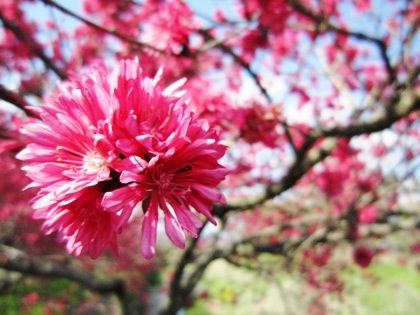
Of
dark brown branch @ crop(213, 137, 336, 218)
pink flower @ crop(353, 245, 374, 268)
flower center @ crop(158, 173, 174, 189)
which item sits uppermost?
flower center @ crop(158, 173, 174, 189)

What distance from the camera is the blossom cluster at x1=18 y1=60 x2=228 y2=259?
3.33ft

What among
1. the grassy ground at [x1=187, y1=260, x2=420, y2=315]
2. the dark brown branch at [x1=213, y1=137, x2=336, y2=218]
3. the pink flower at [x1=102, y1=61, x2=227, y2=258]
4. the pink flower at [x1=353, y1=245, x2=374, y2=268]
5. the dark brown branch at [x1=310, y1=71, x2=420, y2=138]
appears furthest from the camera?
the grassy ground at [x1=187, y1=260, x2=420, y2=315]

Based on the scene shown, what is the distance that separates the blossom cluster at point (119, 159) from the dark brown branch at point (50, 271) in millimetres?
2737

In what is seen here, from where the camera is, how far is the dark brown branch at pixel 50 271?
3489 mm

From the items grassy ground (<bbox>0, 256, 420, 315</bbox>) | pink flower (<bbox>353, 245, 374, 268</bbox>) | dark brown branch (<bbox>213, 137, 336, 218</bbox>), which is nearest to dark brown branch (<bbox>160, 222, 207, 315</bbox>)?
dark brown branch (<bbox>213, 137, 336, 218</bbox>)

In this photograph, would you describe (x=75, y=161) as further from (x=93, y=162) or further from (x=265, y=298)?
(x=265, y=298)

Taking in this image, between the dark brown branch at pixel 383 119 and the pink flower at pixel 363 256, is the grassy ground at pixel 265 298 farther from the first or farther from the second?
the dark brown branch at pixel 383 119

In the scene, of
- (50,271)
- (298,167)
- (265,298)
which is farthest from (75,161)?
(265,298)

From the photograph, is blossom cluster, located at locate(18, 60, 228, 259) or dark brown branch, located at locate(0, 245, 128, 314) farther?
dark brown branch, located at locate(0, 245, 128, 314)

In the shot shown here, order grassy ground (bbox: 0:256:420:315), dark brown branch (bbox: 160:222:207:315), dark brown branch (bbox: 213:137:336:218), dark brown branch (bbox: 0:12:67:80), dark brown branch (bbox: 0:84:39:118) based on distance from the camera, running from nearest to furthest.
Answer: dark brown branch (bbox: 0:84:39:118) < dark brown branch (bbox: 0:12:67:80) < dark brown branch (bbox: 213:137:336:218) < dark brown branch (bbox: 160:222:207:315) < grassy ground (bbox: 0:256:420:315)

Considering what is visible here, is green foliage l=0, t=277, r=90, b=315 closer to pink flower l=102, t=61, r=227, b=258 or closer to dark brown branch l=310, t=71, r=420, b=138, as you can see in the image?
dark brown branch l=310, t=71, r=420, b=138

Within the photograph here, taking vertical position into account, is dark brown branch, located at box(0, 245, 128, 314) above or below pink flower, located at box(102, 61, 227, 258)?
below

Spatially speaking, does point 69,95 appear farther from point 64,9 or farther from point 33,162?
point 64,9

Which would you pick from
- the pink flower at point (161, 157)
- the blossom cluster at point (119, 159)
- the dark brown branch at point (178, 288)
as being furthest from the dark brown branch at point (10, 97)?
the dark brown branch at point (178, 288)
